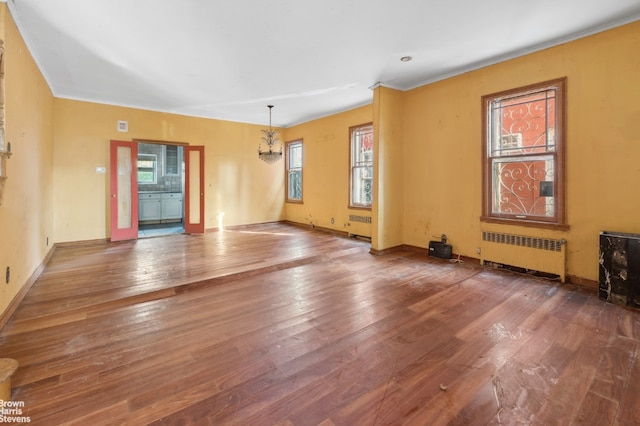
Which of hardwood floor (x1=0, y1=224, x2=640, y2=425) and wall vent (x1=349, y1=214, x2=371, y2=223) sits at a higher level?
wall vent (x1=349, y1=214, x2=371, y2=223)

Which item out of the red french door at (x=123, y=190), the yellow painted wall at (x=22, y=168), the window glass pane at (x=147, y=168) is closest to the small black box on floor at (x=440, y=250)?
the yellow painted wall at (x=22, y=168)

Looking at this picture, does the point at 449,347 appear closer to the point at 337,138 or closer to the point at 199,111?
the point at 337,138

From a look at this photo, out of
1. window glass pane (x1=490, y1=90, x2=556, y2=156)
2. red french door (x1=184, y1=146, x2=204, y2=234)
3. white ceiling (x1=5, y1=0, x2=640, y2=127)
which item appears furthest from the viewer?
red french door (x1=184, y1=146, x2=204, y2=234)

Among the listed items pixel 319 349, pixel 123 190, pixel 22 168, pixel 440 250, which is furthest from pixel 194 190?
pixel 319 349

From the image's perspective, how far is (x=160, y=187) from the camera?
9047 millimetres

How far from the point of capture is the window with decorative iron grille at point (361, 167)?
6.32 m

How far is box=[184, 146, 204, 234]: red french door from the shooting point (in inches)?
276

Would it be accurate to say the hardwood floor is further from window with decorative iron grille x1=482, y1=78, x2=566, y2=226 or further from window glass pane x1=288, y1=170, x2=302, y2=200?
window glass pane x1=288, y1=170, x2=302, y2=200

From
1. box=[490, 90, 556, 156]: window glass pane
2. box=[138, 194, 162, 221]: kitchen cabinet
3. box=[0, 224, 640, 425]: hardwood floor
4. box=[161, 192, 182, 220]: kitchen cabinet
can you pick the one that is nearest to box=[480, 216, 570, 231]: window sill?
box=[0, 224, 640, 425]: hardwood floor

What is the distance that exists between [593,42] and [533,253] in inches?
100.0

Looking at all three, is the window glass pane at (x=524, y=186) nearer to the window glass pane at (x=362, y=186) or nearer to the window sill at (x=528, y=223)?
the window sill at (x=528, y=223)

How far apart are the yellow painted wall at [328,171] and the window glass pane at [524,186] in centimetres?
259

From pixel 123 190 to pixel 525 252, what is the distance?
7191mm

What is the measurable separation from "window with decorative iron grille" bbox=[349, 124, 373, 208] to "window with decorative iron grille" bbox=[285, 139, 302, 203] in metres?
2.07
